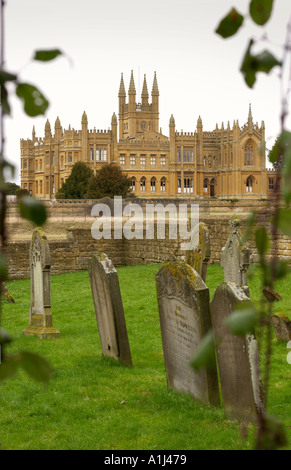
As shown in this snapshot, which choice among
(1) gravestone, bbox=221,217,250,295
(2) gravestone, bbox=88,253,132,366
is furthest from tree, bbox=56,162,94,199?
(2) gravestone, bbox=88,253,132,366

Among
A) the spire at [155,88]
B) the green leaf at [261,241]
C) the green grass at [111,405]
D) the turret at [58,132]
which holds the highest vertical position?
the spire at [155,88]

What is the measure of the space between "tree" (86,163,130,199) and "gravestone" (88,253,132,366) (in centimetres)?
4920

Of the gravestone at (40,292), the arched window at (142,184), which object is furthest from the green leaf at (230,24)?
the arched window at (142,184)

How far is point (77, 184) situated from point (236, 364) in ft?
210

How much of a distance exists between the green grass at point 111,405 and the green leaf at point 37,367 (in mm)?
3485

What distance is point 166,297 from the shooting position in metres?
6.59

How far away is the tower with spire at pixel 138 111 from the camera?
112062mm

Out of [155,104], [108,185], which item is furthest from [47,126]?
[108,185]

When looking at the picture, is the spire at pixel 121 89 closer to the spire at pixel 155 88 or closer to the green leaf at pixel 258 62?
the spire at pixel 155 88

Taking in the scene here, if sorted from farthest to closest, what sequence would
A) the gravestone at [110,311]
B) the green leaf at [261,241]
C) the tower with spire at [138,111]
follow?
the tower with spire at [138,111], the gravestone at [110,311], the green leaf at [261,241]

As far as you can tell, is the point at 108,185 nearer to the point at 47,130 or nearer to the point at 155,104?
the point at 47,130

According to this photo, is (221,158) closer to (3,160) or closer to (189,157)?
(189,157)

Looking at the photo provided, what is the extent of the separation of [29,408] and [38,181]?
8966cm

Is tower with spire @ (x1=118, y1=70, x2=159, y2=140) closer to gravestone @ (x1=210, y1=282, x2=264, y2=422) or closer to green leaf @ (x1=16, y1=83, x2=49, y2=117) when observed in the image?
gravestone @ (x1=210, y1=282, x2=264, y2=422)
